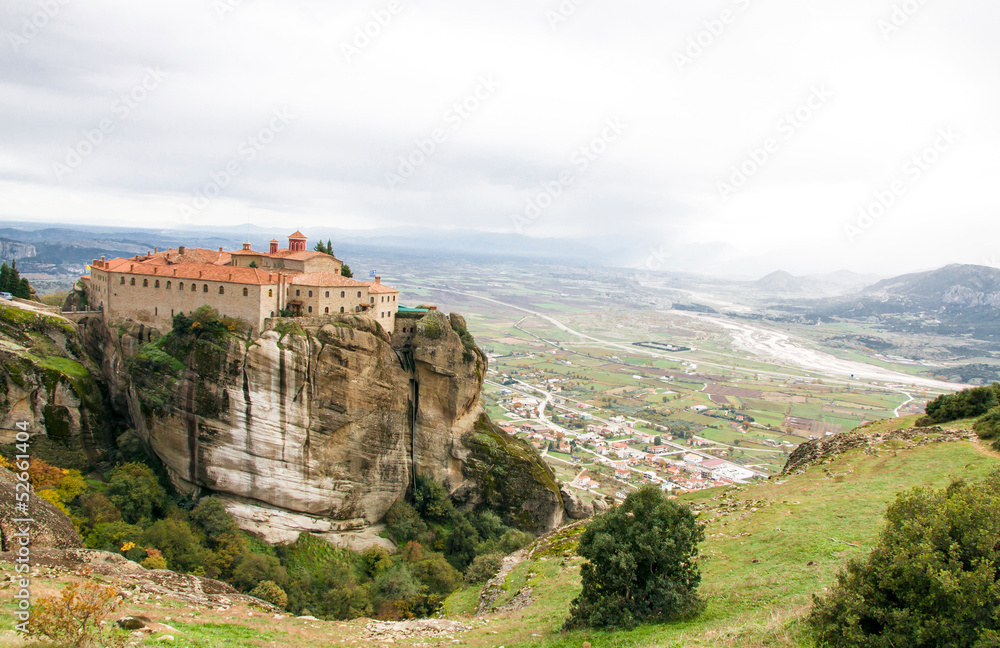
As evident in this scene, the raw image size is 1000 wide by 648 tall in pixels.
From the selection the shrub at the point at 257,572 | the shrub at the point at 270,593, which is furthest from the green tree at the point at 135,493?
the shrub at the point at 270,593

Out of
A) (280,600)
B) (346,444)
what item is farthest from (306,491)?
(280,600)

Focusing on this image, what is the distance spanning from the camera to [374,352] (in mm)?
45781

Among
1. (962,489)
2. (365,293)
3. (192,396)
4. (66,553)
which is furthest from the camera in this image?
(365,293)

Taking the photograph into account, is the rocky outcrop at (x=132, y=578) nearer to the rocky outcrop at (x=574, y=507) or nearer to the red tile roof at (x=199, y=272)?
the red tile roof at (x=199, y=272)


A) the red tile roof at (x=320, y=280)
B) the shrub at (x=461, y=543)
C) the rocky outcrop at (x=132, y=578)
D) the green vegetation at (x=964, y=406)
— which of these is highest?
the red tile roof at (x=320, y=280)

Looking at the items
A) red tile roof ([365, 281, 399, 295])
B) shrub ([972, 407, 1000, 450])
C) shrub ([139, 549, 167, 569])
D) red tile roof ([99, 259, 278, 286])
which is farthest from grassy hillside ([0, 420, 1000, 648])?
red tile roof ([99, 259, 278, 286])

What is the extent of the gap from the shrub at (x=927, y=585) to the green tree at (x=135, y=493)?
41.2 meters

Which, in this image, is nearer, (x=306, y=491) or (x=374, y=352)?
(x=306, y=491)

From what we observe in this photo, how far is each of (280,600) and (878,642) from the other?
105 ft

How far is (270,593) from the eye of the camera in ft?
109

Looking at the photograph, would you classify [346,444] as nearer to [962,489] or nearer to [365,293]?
[365,293]

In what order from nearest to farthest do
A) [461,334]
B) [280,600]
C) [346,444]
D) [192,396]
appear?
[280,600]
[192,396]
[346,444]
[461,334]

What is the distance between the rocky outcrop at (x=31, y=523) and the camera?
21219 mm

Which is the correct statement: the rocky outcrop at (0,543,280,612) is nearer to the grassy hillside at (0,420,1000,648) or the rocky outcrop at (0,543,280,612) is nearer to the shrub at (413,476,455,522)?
the grassy hillside at (0,420,1000,648)
